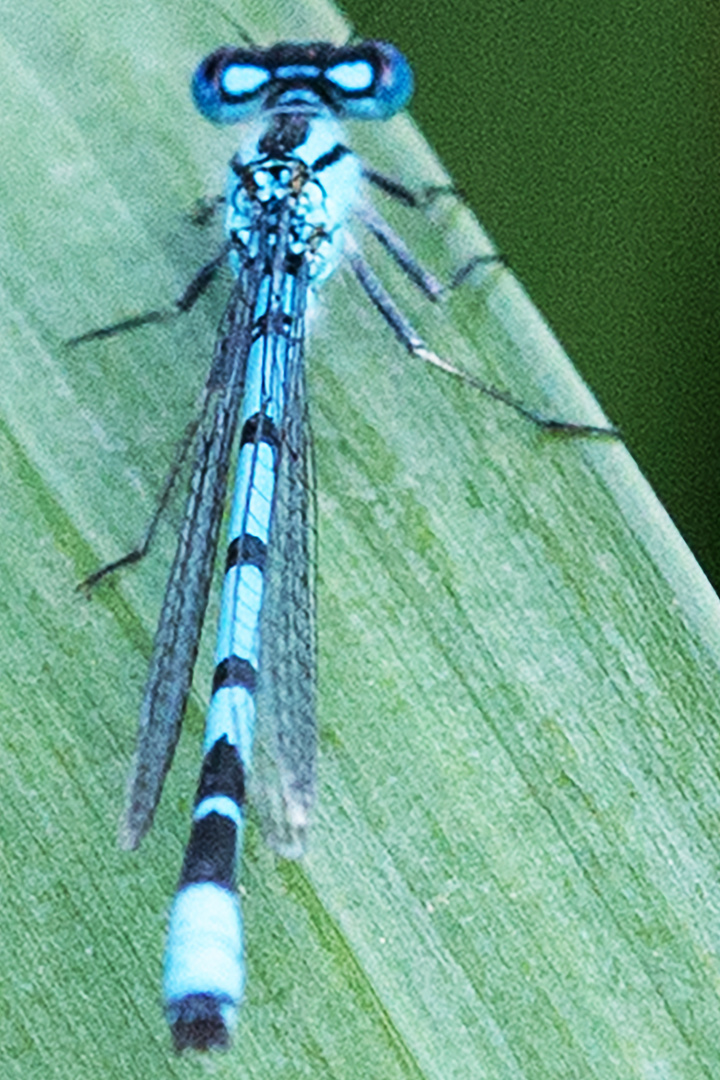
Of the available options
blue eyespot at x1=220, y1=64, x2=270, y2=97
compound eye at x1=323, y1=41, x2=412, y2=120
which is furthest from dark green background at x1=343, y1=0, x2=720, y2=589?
blue eyespot at x1=220, y1=64, x2=270, y2=97

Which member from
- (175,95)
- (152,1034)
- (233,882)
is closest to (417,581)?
(233,882)

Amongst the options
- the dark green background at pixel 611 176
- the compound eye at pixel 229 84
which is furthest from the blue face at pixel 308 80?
the dark green background at pixel 611 176

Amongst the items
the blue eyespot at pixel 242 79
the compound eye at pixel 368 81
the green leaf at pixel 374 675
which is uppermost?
the blue eyespot at pixel 242 79

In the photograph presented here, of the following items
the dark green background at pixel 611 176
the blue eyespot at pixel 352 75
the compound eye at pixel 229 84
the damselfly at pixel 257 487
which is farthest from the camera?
the dark green background at pixel 611 176

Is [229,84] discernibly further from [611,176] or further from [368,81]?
[611,176]

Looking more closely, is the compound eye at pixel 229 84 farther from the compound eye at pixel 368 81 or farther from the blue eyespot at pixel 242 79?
the compound eye at pixel 368 81

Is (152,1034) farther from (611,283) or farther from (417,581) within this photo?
(611,283)

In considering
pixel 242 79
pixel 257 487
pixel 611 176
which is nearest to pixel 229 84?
pixel 242 79
